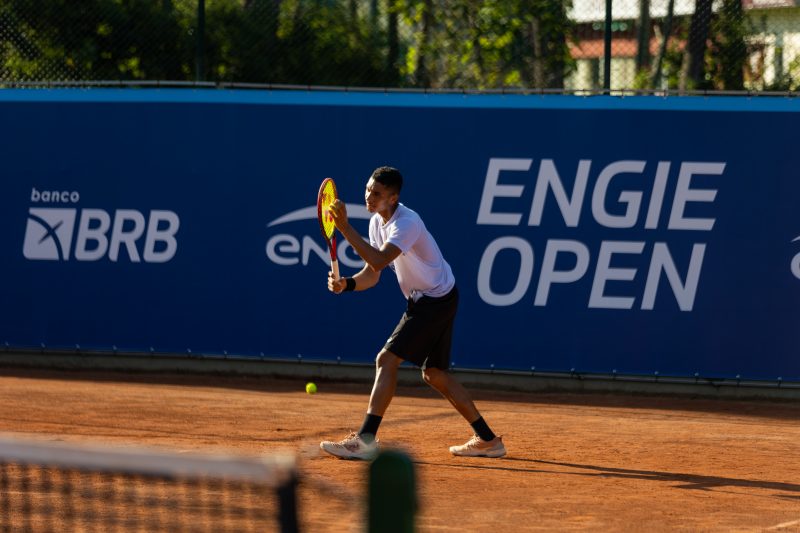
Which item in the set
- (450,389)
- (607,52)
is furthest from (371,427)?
(607,52)

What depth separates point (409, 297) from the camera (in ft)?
23.3

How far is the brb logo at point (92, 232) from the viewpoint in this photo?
10750mm

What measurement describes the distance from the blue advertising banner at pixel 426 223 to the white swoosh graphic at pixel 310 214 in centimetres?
2

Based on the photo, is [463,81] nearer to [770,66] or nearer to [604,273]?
[770,66]

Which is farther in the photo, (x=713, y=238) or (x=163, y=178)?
A: (x=163, y=178)

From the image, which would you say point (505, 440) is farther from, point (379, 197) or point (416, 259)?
point (379, 197)

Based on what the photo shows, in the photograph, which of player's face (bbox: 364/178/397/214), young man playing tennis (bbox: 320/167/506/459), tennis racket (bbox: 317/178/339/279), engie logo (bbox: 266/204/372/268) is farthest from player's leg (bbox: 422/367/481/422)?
engie logo (bbox: 266/204/372/268)

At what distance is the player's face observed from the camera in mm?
6785

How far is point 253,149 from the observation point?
10602mm

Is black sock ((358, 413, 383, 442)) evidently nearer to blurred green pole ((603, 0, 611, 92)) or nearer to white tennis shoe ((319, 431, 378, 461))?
white tennis shoe ((319, 431, 378, 461))

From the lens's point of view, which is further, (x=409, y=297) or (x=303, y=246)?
(x=303, y=246)

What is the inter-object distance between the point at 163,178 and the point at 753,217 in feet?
16.5

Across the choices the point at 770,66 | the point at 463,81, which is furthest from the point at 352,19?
the point at 770,66

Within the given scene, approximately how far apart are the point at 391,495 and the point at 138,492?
160 inches
